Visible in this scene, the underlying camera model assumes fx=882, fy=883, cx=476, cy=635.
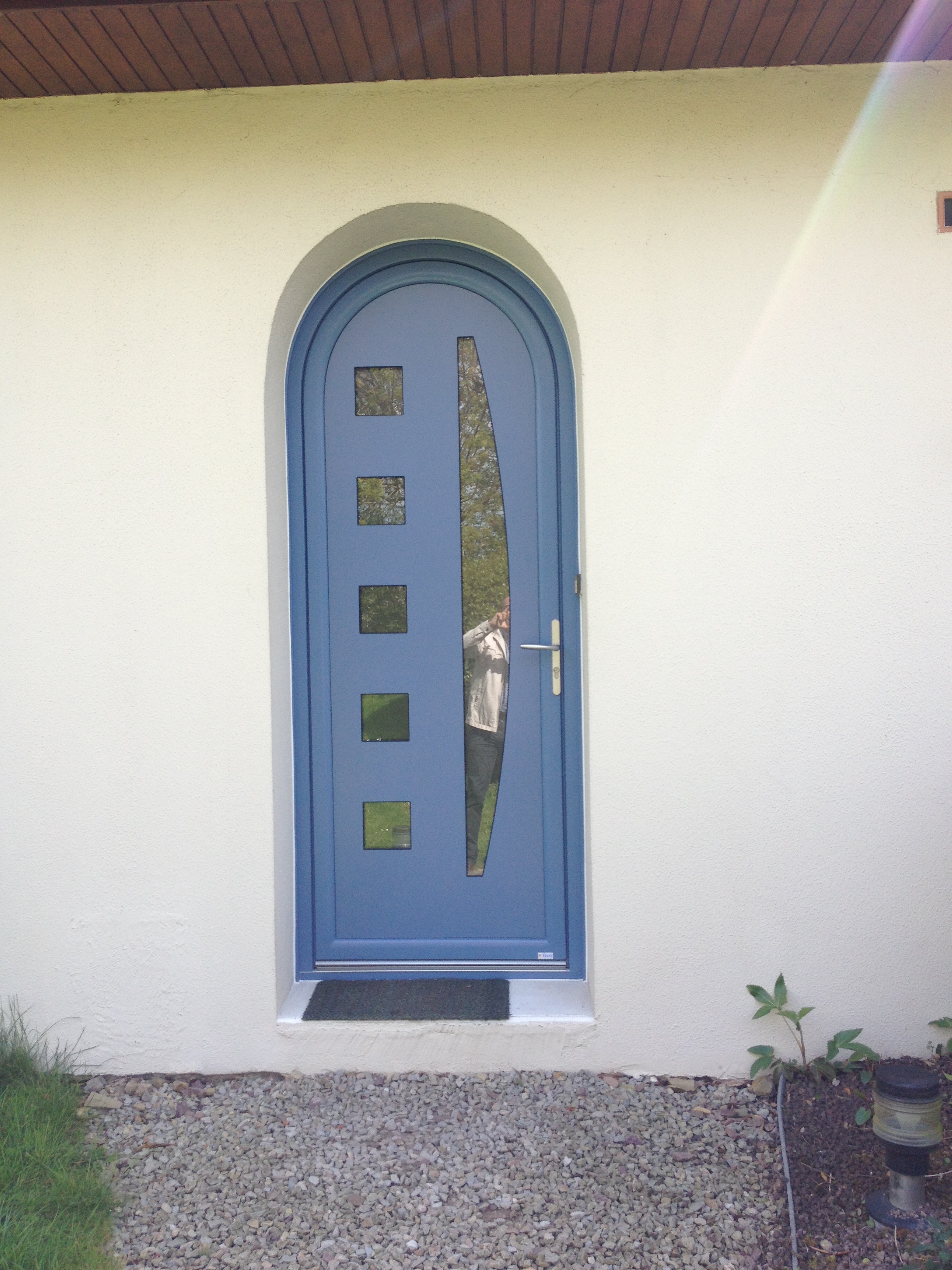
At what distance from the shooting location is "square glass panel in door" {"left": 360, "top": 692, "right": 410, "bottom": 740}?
3.07m

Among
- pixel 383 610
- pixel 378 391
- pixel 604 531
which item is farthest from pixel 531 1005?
pixel 378 391

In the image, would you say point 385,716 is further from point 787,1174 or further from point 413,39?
point 413,39

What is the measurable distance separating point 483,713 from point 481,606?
371 mm

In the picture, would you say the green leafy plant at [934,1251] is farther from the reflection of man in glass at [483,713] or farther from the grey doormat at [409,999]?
the reflection of man in glass at [483,713]

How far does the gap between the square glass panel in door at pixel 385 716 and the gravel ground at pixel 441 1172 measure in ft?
3.53

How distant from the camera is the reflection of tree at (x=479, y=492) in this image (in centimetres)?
305

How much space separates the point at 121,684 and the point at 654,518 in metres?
1.76

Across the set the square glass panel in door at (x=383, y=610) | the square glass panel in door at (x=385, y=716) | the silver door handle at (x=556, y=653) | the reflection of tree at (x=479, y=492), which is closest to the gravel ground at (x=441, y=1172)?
the square glass panel in door at (x=385, y=716)

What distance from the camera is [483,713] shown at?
308cm

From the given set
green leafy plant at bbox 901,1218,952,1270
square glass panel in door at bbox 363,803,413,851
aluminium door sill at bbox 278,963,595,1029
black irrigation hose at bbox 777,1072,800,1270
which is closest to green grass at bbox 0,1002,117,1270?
aluminium door sill at bbox 278,963,595,1029

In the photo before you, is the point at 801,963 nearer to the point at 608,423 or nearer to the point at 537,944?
the point at 537,944

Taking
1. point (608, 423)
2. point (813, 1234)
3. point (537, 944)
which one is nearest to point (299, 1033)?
Result: point (537, 944)

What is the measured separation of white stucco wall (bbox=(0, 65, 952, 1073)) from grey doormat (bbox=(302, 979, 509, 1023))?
0.22 feet

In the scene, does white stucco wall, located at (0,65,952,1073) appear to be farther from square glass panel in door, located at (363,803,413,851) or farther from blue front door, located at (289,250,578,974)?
square glass panel in door, located at (363,803,413,851)
